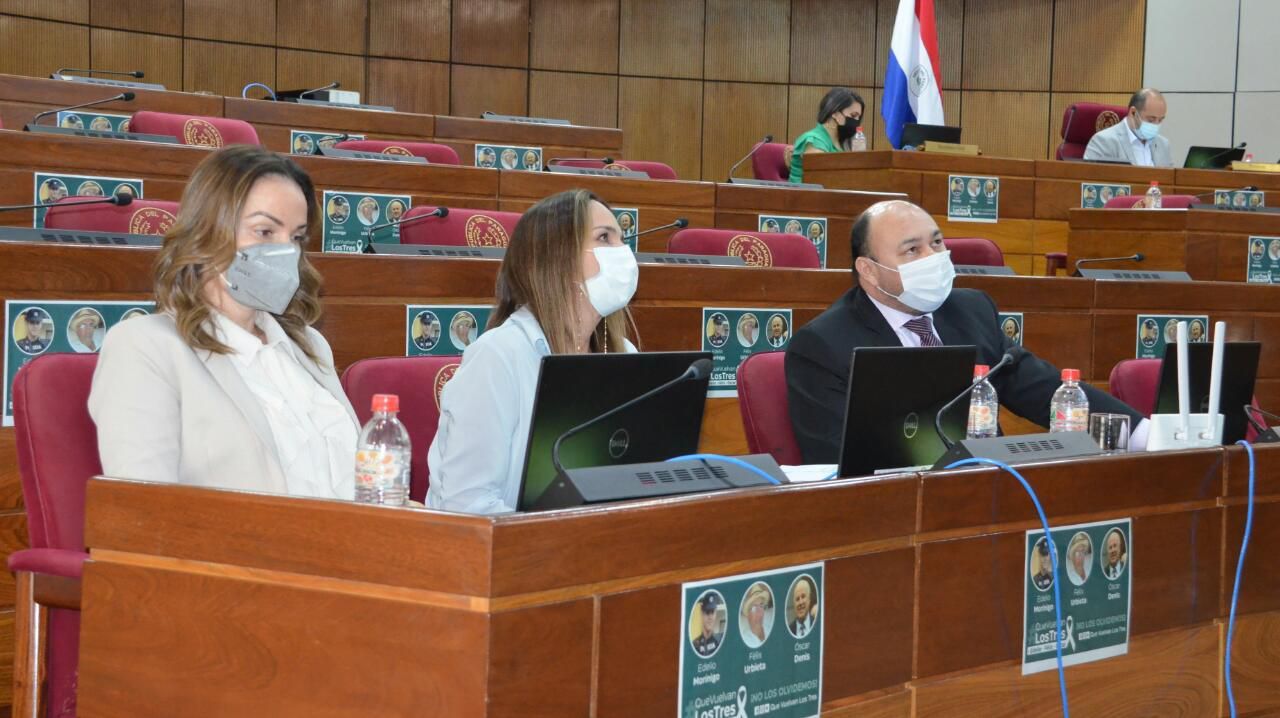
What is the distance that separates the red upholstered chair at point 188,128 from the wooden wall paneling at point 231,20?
3515 millimetres

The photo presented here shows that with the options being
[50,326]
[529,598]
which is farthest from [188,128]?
[529,598]

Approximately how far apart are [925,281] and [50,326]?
1.88 meters

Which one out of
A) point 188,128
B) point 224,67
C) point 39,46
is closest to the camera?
point 188,128

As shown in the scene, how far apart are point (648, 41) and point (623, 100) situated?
1.59 feet

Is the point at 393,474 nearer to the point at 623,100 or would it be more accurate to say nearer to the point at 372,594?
the point at 372,594

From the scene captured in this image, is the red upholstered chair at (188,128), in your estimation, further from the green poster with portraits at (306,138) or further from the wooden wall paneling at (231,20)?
the wooden wall paneling at (231,20)

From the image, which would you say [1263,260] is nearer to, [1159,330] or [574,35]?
[1159,330]

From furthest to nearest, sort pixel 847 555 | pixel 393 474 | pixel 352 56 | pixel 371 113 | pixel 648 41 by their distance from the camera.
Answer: pixel 648 41, pixel 352 56, pixel 371 113, pixel 393 474, pixel 847 555

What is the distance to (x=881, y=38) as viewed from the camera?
10922 mm

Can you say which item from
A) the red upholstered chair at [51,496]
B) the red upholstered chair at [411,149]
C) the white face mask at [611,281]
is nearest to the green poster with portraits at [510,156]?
the red upholstered chair at [411,149]

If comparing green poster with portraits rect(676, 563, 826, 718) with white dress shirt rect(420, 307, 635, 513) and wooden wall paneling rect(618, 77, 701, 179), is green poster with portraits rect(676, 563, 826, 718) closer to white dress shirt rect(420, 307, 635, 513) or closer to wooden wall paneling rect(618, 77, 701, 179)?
white dress shirt rect(420, 307, 635, 513)

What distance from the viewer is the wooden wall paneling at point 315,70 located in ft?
31.7

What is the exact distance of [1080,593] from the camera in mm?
2059

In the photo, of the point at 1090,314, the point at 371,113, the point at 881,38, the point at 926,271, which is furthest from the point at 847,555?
the point at 881,38
